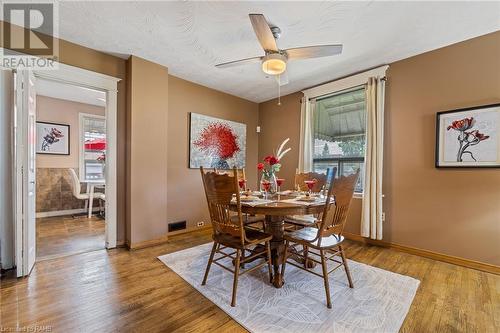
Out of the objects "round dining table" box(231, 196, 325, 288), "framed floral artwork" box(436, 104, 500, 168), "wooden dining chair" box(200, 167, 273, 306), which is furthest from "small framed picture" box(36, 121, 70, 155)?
"framed floral artwork" box(436, 104, 500, 168)

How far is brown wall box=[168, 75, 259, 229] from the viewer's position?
3607mm

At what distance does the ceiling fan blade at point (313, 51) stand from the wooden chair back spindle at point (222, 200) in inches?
53.0

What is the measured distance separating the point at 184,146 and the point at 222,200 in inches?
86.1

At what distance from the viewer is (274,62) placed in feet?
6.95

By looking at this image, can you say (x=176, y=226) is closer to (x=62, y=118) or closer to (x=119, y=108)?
(x=119, y=108)

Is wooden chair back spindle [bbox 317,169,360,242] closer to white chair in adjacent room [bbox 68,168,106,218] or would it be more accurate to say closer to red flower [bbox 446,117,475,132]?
red flower [bbox 446,117,475,132]

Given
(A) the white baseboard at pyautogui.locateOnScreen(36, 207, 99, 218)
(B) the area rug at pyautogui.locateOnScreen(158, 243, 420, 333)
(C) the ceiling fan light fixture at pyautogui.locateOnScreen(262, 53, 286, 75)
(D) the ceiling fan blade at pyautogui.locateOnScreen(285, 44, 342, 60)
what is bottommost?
(B) the area rug at pyautogui.locateOnScreen(158, 243, 420, 333)

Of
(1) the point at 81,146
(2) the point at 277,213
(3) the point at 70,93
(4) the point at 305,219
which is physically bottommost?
(4) the point at 305,219

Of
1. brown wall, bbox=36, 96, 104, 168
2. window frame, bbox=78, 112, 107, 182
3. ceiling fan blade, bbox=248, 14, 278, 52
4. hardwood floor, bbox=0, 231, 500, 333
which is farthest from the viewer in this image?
window frame, bbox=78, 112, 107, 182

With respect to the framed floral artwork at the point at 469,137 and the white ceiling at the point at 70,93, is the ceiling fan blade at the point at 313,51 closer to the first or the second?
the framed floral artwork at the point at 469,137

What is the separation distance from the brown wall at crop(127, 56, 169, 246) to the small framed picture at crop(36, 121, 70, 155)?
3.09 meters

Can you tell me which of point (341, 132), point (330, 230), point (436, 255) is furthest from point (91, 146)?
point (436, 255)

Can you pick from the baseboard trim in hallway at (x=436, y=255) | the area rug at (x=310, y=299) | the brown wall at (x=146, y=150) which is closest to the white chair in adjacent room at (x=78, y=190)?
the brown wall at (x=146, y=150)

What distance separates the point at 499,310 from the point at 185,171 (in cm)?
382
